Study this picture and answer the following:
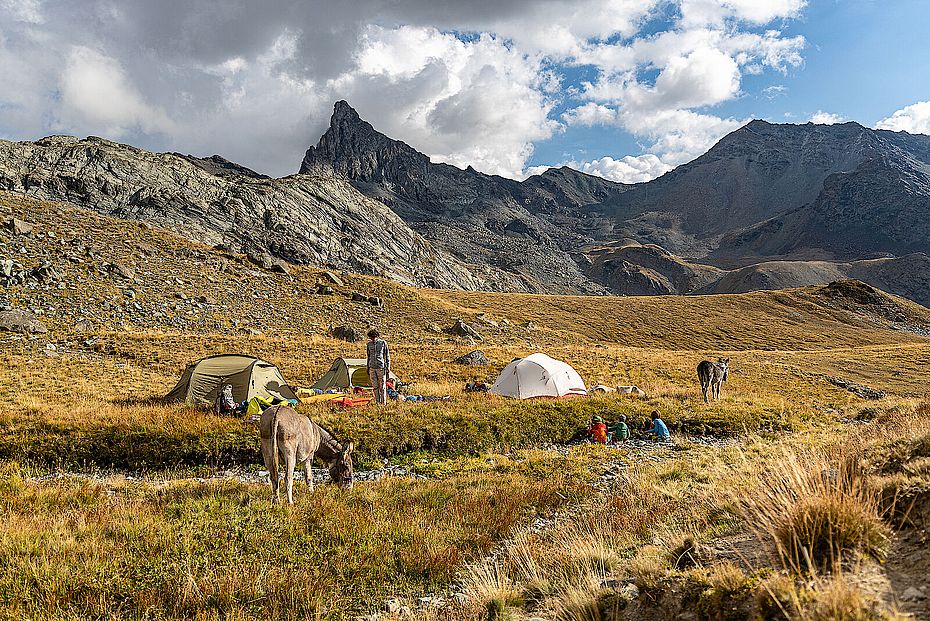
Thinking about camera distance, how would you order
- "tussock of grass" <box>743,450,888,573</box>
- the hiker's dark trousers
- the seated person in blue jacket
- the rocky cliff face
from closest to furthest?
"tussock of grass" <box>743,450,888,573</box> < the seated person in blue jacket < the hiker's dark trousers < the rocky cliff face

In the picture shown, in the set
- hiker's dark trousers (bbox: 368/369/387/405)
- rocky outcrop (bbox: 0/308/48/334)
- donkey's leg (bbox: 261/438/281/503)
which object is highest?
rocky outcrop (bbox: 0/308/48/334)

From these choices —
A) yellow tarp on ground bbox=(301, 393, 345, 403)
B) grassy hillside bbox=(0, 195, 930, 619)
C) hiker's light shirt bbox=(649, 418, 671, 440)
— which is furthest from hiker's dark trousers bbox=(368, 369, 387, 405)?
hiker's light shirt bbox=(649, 418, 671, 440)

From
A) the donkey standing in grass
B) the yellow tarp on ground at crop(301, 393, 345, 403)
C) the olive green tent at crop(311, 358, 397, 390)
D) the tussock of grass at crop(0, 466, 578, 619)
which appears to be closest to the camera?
the tussock of grass at crop(0, 466, 578, 619)

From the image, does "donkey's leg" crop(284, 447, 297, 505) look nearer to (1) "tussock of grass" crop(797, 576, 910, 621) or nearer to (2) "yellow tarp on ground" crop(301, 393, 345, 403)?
(1) "tussock of grass" crop(797, 576, 910, 621)

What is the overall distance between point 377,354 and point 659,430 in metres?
10.7

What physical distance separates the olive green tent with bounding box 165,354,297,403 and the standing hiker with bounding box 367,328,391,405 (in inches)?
168

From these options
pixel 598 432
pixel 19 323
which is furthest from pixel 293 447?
pixel 19 323

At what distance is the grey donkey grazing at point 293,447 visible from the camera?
914cm

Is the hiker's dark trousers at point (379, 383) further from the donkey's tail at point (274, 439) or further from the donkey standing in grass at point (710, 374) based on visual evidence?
the donkey standing in grass at point (710, 374)

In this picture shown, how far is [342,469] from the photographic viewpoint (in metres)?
10.4

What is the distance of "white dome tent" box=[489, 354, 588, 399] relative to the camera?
21.3 meters

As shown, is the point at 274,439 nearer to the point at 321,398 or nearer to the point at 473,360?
the point at 321,398

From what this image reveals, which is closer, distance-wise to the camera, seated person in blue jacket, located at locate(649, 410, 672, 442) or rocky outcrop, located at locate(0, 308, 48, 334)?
seated person in blue jacket, located at locate(649, 410, 672, 442)

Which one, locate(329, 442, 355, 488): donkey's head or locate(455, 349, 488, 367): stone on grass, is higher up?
locate(455, 349, 488, 367): stone on grass
